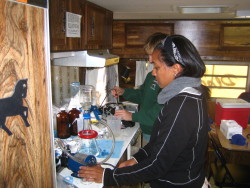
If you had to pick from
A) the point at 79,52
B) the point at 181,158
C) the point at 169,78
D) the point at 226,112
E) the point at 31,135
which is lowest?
the point at 226,112

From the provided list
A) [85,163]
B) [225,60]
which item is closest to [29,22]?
[85,163]

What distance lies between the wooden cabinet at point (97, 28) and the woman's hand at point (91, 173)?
1.22 meters

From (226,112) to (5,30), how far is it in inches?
112

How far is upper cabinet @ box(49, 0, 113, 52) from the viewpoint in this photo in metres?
1.60

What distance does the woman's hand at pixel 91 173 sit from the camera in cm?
117

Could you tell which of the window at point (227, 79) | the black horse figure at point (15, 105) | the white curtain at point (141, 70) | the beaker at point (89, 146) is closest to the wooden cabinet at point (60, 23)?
the beaker at point (89, 146)

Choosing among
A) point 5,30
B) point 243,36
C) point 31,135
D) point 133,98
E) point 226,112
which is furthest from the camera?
point 243,36

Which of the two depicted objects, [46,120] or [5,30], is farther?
[46,120]

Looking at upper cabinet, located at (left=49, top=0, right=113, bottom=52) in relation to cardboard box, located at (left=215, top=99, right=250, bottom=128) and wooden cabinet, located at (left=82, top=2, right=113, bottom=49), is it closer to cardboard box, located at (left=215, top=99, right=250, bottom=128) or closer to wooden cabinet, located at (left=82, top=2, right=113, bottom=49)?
wooden cabinet, located at (left=82, top=2, right=113, bottom=49)

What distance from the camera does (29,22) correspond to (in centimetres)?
77

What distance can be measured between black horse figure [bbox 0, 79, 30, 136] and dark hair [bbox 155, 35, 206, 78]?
67 cm

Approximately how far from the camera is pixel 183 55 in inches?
43.6

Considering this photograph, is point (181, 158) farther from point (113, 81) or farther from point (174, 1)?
point (113, 81)

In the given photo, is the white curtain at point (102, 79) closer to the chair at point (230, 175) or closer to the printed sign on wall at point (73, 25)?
the printed sign on wall at point (73, 25)
